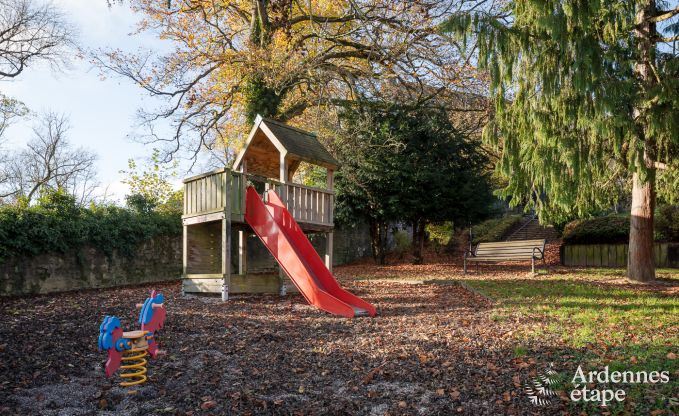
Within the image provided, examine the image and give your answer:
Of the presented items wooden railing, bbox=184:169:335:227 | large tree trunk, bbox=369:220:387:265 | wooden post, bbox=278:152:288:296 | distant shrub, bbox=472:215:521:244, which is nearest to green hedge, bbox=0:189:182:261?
wooden railing, bbox=184:169:335:227

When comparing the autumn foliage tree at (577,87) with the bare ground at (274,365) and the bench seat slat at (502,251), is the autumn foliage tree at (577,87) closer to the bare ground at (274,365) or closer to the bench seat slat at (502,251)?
the bare ground at (274,365)

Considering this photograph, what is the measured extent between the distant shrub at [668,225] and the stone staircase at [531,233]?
679 centimetres

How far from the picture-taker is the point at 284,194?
401 inches

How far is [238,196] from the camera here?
958 cm

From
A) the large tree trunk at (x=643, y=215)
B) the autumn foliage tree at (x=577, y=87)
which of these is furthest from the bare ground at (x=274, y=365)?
the large tree trunk at (x=643, y=215)

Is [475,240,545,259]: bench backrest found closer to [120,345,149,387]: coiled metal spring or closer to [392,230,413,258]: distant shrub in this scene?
[392,230,413,258]: distant shrub

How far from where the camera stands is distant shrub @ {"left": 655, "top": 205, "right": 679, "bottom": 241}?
1523 cm

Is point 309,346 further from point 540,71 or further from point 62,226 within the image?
point 62,226

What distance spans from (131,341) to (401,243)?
17664 millimetres

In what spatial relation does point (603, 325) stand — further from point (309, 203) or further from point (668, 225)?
point (668, 225)

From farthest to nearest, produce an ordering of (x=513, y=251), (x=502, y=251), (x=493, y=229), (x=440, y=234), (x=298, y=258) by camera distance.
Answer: (x=493, y=229) < (x=440, y=234) < (x=502, y=251) < (x=513, y=251) < (x=298, y=258)

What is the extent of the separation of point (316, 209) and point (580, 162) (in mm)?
5452

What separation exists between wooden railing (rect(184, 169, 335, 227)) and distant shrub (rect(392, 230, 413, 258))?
10016mm

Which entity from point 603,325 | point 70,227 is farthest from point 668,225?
point 70,227
